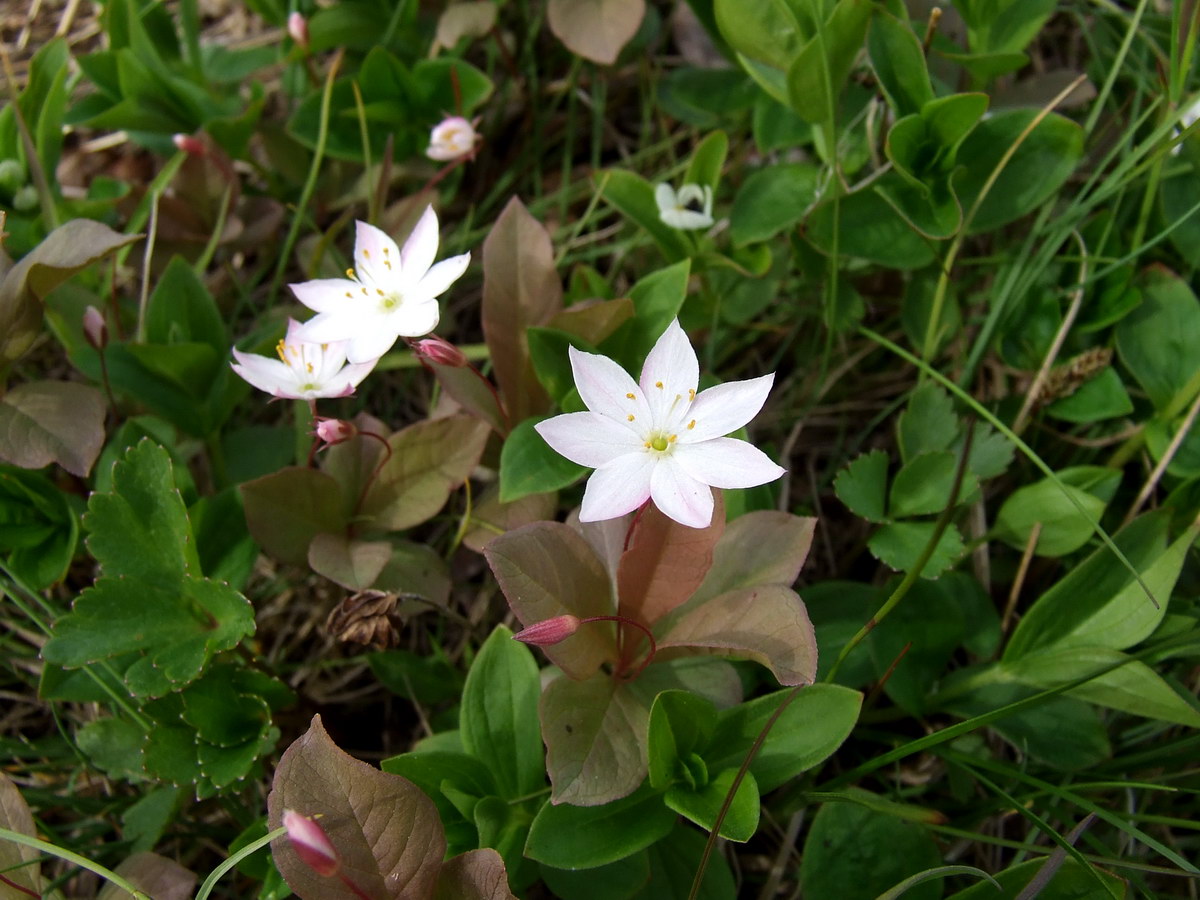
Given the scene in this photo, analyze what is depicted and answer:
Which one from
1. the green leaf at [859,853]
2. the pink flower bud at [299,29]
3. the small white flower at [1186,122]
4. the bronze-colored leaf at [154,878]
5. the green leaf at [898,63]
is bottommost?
the bronze-colored leaf at [154,878]

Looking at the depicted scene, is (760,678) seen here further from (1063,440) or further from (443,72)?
(443,72)

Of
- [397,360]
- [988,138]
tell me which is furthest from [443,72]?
[988,138]

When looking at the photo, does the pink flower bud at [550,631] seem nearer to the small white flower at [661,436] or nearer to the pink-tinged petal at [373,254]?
the small white flower at [661,436]

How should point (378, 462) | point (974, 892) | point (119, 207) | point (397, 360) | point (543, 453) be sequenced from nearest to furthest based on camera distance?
point (974, 892) < point (543, 453) < point (378, 462) < point (397, 360) < point (119, 207)

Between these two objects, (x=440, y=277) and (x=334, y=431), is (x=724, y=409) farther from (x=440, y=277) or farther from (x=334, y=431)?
(x=334, y=431)

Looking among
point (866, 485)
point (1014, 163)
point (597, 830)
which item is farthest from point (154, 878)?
point (1014, 163)

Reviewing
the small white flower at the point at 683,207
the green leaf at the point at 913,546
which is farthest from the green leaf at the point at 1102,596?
the small white flower at the point at 683,207

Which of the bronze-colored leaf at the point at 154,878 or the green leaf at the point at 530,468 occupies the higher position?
the green leaf at the point at 530,468
